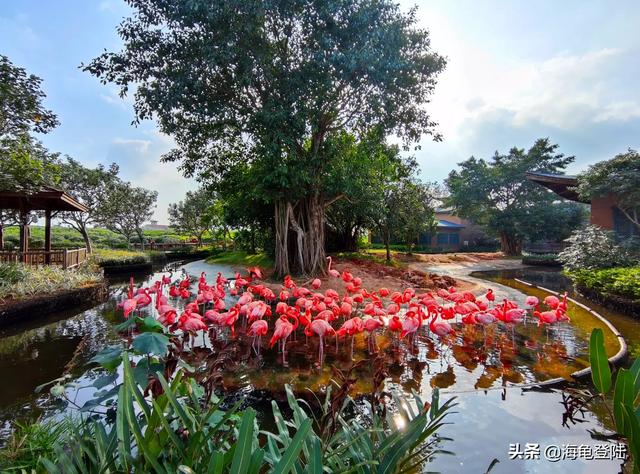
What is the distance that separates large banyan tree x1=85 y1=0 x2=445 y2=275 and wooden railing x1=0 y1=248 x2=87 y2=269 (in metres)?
5.53

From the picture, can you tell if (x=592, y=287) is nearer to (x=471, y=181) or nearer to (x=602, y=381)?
(x=602, y=381)

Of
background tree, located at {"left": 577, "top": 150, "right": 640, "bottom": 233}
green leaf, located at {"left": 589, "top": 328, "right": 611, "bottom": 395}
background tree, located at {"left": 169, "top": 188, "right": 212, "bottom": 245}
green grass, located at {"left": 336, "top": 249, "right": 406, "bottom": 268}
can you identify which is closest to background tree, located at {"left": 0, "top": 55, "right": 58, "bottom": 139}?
green leaf, located at {"left": 589, "top": 328, "right": 611, "bottom": 395}

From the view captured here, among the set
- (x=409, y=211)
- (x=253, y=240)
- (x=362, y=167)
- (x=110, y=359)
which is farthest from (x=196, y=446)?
(x=253, y=240)

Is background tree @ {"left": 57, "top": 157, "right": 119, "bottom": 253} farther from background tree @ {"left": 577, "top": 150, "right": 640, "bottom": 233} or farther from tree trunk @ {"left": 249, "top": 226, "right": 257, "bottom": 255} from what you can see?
background tree @ {"left": 577, "top": 150, "right": 640, "bottom": 233}

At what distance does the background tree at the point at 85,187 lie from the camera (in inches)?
843

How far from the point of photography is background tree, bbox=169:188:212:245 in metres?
33.5

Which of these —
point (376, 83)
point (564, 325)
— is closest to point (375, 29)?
point (376, 83)

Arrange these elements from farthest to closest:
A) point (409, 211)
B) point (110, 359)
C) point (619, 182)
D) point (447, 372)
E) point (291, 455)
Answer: point (409, 211), point (619, 182), point (447, 372), point (110, 359), point (291, 455)

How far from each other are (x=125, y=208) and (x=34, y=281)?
21019mm

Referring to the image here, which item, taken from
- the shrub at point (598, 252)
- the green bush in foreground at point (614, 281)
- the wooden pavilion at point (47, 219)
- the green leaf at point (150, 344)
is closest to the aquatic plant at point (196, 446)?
the green leaf at point (150, 344)

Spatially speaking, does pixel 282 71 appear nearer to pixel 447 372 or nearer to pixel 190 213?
pixel 447 372

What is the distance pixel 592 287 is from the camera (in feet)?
33.6

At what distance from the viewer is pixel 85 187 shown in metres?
23.0

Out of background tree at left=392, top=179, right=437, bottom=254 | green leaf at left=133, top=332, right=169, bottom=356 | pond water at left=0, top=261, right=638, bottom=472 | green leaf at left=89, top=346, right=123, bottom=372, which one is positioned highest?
background tree at left=392, top=179, right=437, bottom=254
